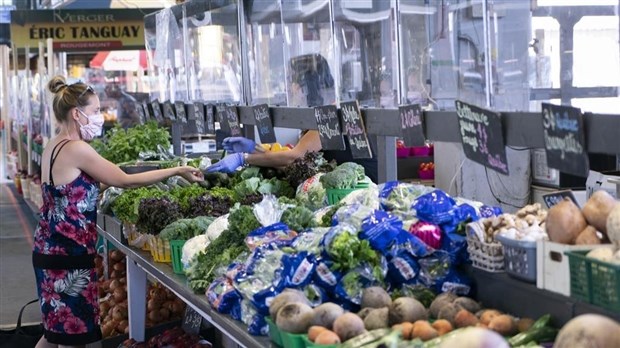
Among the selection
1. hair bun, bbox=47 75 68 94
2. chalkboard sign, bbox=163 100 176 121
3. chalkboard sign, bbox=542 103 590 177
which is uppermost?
hair bun, bbox=47 75 68 94

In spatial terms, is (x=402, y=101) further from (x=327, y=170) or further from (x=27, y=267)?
(x=27, y=267)

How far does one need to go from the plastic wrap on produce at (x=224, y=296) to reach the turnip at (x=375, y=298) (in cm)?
56

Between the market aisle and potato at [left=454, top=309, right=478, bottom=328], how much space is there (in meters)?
5.99

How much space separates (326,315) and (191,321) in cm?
307

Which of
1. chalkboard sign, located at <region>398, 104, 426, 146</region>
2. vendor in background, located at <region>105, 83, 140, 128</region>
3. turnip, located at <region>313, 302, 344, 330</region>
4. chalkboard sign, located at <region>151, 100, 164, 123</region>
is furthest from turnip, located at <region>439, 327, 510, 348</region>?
vendor in background, located at <region>105, 83, 140, 128</region>

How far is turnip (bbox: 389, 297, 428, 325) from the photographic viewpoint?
292 centimetres

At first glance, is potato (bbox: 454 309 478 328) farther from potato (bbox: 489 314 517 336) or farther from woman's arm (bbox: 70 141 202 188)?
woman's arm (bbox: 70 141 202 188)

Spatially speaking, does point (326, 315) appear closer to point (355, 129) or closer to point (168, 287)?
point (355, 129)

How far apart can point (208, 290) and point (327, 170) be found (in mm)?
1557

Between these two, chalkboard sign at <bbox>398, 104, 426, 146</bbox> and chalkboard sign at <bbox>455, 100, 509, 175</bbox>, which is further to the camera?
chalkboard sign at <bbox>398, 104, 426, 146</bbox>

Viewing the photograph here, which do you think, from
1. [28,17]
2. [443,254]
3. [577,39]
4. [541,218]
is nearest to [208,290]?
[443,254]

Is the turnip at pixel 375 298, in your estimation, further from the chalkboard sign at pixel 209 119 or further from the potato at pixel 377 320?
the chalkboard sign at pixel 209 119

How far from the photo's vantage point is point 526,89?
321cm

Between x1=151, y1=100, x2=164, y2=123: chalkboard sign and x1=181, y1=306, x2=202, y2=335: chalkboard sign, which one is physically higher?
x1=151, y1=100, x2=164, y2=123: chalkboard sign
